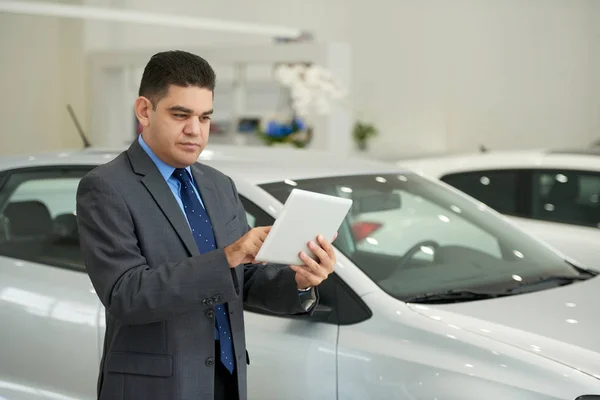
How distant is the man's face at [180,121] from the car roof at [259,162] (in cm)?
103

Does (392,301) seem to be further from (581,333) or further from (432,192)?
(432,192)

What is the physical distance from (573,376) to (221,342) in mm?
890

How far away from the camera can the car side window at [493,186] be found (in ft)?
18.4

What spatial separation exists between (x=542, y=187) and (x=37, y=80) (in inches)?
355

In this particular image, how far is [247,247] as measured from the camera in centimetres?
183

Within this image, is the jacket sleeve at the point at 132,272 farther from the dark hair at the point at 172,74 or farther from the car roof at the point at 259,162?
the car roof at the point at 259,162

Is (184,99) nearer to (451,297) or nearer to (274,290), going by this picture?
(274,290)

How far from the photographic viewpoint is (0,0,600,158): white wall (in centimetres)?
1619

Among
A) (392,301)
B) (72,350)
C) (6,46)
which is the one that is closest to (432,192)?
(392,301)

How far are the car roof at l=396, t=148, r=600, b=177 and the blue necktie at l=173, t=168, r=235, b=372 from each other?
3.42 meters

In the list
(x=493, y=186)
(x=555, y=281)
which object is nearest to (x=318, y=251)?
(x=555, y=281)

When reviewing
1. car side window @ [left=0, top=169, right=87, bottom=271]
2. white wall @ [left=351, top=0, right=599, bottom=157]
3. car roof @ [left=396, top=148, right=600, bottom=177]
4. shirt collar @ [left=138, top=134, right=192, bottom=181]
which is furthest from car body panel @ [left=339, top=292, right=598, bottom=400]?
white wall @ [left=351, top=0, right=599, bottom=157]

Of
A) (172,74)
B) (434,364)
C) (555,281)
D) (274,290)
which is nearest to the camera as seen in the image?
(172,74)

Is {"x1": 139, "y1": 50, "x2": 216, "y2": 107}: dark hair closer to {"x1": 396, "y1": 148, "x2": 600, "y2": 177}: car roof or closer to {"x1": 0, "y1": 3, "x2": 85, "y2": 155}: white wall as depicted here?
{"x1": 396, "y1": 148, "x2": 600, "y2": 177}: car roof
